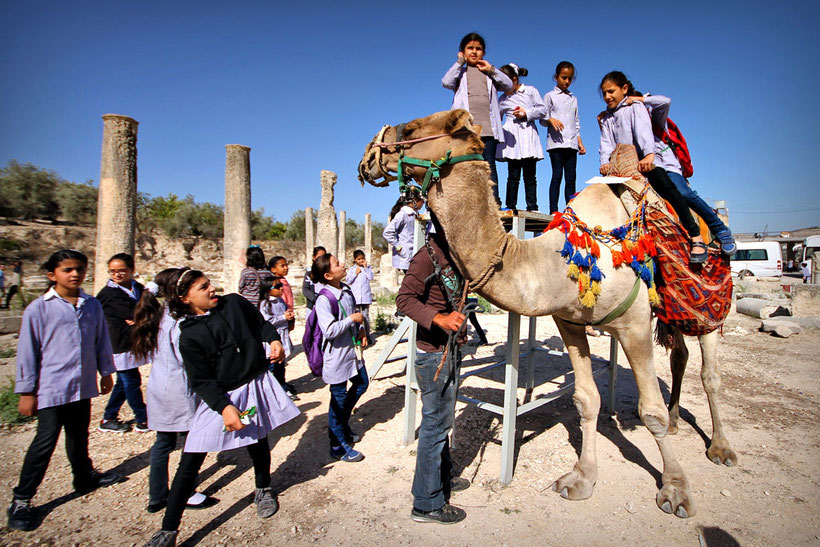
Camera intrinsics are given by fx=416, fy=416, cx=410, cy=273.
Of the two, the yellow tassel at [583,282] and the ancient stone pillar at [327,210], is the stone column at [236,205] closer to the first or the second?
the ancient stone pillar at [327,210]

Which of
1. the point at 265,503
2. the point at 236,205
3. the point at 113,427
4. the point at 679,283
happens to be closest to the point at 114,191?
the point at 236,205

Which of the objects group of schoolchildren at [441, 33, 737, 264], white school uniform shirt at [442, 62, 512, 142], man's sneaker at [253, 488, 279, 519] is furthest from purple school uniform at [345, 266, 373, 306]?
man's sneaker at [253, 488, 279, 519]

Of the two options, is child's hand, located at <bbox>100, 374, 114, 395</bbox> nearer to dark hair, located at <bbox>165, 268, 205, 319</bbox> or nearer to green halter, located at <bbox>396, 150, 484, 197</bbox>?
dark hair, located at <bbox>165, 268, 205, 319</bbox>

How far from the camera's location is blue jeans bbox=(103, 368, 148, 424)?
496 centimetres

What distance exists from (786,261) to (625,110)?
4953cm

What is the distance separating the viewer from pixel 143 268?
2481 centimetres

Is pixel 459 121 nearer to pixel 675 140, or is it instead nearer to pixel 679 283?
pixel 679 283

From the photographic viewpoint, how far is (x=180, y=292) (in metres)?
3.06

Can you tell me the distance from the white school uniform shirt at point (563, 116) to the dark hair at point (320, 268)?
10.1 ft

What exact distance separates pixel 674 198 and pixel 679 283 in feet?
2.63

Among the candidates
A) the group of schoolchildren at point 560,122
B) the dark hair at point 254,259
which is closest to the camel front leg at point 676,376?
the group of schoolchildren at point 560,122

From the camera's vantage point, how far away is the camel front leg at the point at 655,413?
11.1 feet

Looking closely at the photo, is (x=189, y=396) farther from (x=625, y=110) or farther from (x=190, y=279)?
(x=625, y=110)

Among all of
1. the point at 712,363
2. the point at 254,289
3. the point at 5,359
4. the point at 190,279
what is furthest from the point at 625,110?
the point at 5,359
